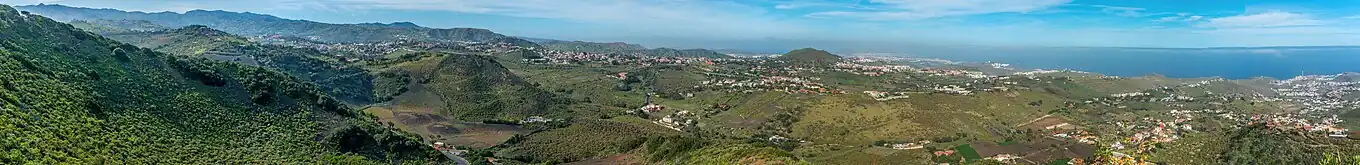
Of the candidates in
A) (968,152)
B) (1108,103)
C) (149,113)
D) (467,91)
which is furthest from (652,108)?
(1108,103)

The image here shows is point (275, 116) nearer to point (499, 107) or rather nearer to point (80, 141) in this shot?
point (80, 141)

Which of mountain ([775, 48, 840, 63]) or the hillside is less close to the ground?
the hillside

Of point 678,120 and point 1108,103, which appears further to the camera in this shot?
point 1108,103

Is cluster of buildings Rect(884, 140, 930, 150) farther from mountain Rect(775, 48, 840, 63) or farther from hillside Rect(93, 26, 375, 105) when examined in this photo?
mountain Rect(775, 48, 840, 63)

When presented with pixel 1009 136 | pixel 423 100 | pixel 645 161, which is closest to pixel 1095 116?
pixel 1009 136

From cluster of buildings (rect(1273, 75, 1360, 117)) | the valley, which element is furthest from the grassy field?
cluster of buildings (rect(1273, 75, 1360, 117))

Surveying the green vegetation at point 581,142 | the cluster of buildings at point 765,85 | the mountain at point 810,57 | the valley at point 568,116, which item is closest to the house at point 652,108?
the valley at point 568,116

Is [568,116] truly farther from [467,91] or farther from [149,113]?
[149,113]
